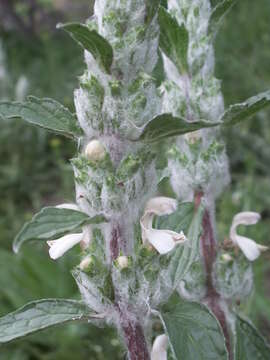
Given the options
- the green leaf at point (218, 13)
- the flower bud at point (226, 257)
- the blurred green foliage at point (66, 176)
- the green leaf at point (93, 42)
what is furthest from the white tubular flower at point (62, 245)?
the blurred green foliage at point (66, 176)

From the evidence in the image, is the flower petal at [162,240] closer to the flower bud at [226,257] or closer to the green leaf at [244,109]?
the green leaf at [244,109]

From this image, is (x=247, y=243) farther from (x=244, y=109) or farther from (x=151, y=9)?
(x=151, y=9)

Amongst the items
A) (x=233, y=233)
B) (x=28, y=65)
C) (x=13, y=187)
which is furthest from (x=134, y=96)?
(x=28, y=65)

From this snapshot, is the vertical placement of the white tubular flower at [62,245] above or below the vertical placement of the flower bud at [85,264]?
above

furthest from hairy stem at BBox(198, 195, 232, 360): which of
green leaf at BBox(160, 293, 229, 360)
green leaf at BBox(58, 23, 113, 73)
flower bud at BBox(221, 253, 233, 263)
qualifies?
green leaf at BBox(58, 23, 113, 73)

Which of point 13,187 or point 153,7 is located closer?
point 153,7

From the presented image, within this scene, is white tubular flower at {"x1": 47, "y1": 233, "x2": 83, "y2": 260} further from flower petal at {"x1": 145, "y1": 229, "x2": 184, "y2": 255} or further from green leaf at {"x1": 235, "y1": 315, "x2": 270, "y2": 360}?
green leaf at {"x1": 235, "y1": 315, "x2": 270, "y2": 360}

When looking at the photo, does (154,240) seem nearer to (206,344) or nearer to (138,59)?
(206,344)
